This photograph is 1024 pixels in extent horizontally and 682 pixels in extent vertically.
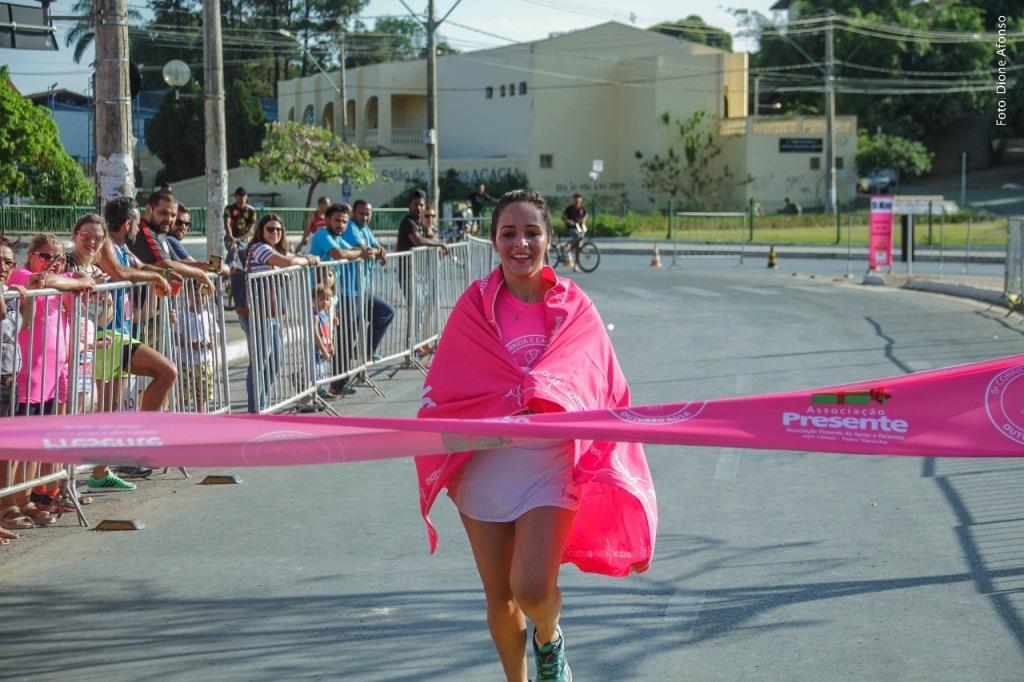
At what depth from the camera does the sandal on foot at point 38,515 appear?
7.60 meters

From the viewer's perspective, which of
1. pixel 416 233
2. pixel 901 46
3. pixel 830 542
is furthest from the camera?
pixel 901 46

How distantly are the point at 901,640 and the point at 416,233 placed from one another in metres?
11.8

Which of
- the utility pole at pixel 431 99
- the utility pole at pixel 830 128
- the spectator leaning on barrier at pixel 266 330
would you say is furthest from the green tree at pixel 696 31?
the spectator leaning on barrier at pixel 266 330

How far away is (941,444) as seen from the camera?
4180 mm

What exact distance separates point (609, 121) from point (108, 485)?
60.2 metres

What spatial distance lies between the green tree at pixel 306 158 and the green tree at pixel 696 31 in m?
28.7

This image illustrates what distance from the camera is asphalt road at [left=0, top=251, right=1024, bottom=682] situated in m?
5.11

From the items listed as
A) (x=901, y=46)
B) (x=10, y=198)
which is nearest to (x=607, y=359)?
(x=10, y=198)

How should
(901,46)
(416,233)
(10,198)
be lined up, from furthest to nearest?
(901,46), (10,198), (416,233)

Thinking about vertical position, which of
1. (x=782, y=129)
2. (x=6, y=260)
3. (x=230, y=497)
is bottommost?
(x=230, y=497)

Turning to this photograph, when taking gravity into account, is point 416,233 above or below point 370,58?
below

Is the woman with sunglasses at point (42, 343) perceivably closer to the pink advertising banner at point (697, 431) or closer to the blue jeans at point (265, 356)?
the blue jeans at point (265, 356)

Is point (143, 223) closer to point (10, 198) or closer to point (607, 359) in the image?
point (607, 359)

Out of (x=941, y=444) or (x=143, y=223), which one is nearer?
(x=941, y=444)
